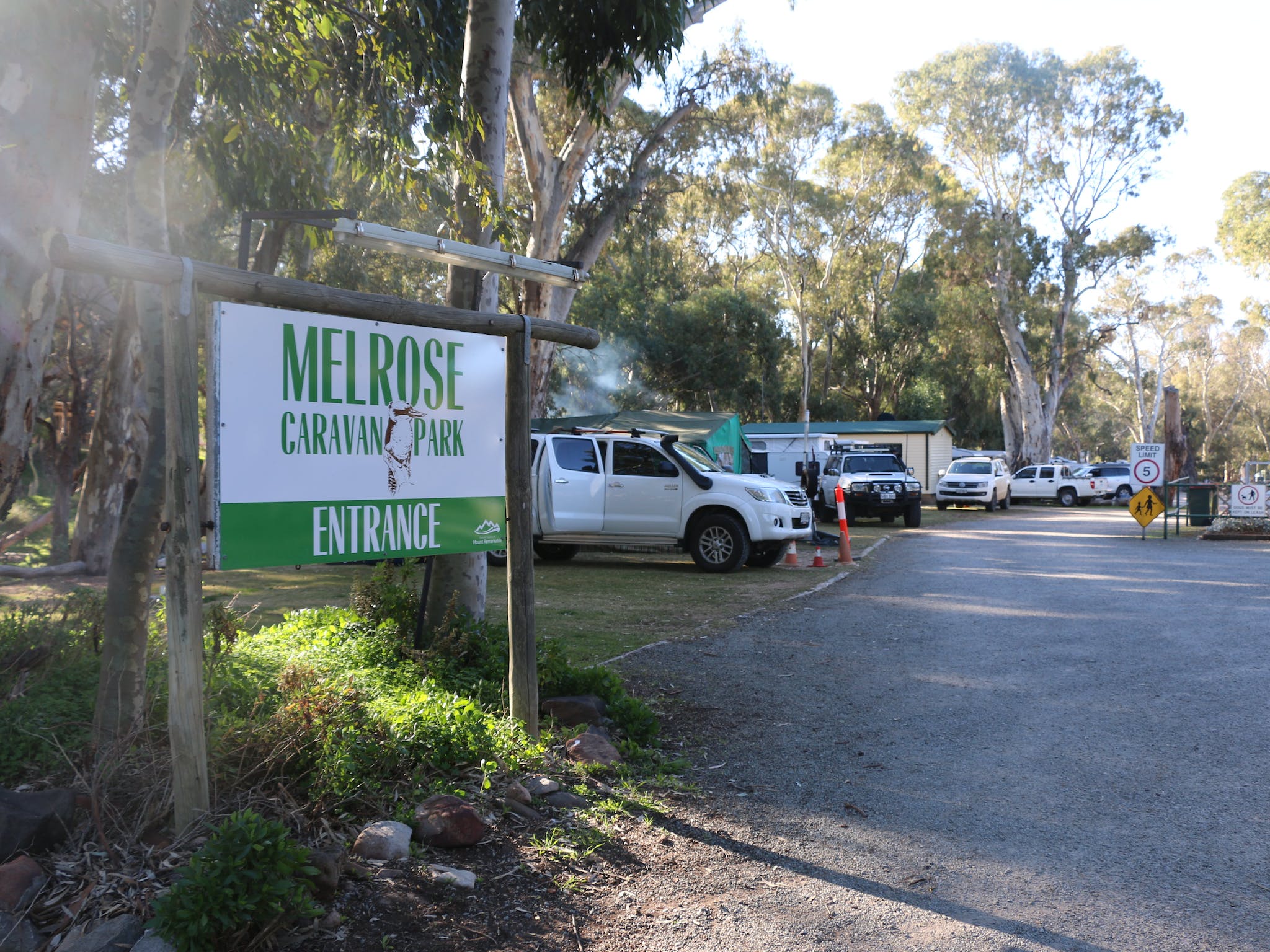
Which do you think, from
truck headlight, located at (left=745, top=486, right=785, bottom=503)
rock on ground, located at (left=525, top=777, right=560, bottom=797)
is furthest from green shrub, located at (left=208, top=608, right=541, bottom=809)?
truck headlight, located at (left=745, top=486, right=785, bottom=503)

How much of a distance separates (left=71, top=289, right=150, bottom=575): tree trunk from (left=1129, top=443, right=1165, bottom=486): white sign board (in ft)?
60.4

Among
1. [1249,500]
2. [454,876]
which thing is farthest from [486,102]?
[1249,500]

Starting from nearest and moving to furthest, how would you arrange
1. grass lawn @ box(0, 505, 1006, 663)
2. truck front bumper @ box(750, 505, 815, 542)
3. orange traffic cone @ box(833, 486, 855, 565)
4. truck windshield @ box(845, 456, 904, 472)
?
grass lawn @ box(0, 505, 1006, 663) < truck front bumper @ box(750, 505, 815, 542) < orange traffic cone @ box(833, 486, 855, 565) < truck windshield @ box(845, 456, 904, 472)

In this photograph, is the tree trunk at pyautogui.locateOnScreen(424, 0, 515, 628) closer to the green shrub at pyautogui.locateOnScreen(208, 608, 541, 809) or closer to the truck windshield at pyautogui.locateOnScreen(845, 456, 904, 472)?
the green shrub at pyautogui.locateOnScreen(208, 608, 541, 809)

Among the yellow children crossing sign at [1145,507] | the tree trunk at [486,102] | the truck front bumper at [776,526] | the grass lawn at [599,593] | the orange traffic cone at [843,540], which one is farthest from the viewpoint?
the yellow children crossing sign at [1145,507]

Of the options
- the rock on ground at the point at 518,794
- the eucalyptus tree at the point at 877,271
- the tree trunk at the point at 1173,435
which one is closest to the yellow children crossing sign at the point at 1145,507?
the tree trunk at the point at 1173,435

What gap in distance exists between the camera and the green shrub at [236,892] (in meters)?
3.11

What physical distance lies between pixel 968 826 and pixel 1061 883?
24.7 inches

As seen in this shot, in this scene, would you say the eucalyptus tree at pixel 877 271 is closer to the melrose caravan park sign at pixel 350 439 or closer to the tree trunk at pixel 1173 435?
the tree trunk at pixel 1173 435

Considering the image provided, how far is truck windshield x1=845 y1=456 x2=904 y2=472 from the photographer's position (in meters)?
26.6

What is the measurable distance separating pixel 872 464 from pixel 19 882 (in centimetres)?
2490

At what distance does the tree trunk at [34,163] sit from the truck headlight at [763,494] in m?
10.7

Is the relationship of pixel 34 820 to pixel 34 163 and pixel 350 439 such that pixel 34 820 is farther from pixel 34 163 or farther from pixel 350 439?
pixel 34 163

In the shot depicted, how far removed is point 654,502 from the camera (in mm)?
14844
